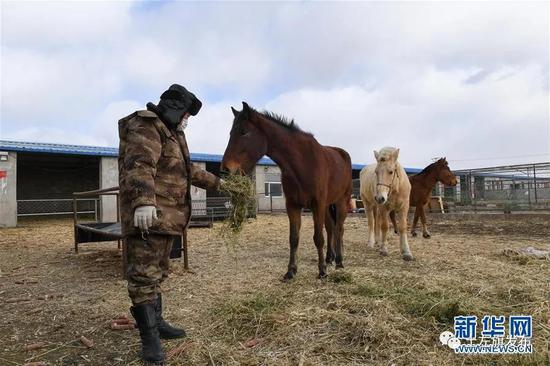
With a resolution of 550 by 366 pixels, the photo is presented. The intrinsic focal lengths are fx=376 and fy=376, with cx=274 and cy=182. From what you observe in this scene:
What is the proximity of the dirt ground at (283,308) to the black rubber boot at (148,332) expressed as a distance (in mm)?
151

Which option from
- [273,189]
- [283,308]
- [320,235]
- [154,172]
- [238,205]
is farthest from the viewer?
[273,189]

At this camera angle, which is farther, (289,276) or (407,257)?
(407,257)

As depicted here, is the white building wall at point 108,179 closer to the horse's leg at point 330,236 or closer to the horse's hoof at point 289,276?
the horse's leg at point 330,236

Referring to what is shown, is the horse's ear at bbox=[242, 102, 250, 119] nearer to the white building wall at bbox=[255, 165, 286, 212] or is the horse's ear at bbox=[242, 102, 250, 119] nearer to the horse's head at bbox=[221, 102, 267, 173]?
the horse's head at bbox=[221, 102, 267, 173]

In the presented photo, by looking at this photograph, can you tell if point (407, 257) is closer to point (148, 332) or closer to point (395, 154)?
point (395, 154)

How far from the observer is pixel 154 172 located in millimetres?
2533

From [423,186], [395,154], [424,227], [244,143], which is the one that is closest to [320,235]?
[244,143]

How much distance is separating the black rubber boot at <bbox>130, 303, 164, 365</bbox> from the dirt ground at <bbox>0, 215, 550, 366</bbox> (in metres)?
0.15

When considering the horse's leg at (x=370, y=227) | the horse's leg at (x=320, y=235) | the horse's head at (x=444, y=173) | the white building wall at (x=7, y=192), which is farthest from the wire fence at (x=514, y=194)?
the white building wall at (x=7, y=192)

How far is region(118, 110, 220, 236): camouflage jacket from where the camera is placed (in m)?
2.47

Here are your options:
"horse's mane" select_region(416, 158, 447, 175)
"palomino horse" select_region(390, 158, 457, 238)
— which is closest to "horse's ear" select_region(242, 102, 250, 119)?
"palomino horse" select_region(390, 158, 457, 238)

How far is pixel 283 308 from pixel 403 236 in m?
3.45

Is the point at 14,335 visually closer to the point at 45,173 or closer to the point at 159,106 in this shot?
the point at 159,106

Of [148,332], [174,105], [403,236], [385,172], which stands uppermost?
[174,105]
